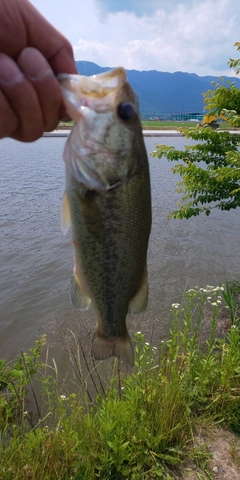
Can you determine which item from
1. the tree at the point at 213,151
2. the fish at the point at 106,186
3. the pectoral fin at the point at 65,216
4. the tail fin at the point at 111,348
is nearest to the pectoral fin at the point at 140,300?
the fish at the point at 106,186

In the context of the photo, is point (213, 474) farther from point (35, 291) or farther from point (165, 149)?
point (35, 291)

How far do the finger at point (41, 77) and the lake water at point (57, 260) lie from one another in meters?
6.93

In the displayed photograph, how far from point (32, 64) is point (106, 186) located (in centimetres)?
62

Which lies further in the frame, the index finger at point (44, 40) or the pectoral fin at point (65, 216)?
the pectoral fin at point (65, 216)

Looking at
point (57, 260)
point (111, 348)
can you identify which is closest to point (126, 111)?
point (111, 348)

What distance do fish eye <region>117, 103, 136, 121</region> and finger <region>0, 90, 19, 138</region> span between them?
500 millimetres

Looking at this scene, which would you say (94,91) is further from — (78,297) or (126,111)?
(78,297)

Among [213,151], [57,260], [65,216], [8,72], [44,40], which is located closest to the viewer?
[8,72]

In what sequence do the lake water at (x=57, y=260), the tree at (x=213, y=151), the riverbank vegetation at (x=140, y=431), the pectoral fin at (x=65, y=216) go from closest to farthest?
the pectoral fin at (x=65, y=216) < the riverbank vegetation at (x=140, y=431) < the tree at (x=213, y=151) < the lake water at (x=57, y=260)

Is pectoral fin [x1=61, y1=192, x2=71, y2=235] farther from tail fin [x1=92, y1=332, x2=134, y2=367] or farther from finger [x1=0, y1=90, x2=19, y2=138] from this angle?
tail fin [x1=92, y1=332, x2=134, y2=367]

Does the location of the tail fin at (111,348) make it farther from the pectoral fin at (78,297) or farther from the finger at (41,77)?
the finger at (41,77)

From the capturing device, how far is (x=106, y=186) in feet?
5.56

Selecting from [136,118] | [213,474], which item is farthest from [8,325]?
[136,118]

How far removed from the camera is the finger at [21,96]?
154 centimetres
